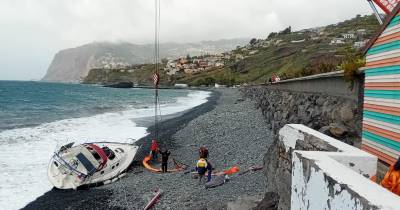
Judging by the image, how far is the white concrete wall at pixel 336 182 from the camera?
3624 millimetres

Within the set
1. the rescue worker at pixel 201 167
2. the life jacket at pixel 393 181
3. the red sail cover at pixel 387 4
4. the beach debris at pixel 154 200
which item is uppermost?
the red sail cover at pixel 387 4

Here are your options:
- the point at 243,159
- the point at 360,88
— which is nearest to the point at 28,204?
the point at 243,159

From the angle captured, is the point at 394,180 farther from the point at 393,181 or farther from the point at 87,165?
the point at 87,165

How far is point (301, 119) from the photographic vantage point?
16.2 m

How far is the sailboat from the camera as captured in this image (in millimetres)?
17875

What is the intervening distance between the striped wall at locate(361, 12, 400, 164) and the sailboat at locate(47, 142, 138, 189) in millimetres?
12698

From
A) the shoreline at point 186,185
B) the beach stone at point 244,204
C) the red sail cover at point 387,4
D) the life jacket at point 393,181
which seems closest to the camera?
the life jacket at point 393,181

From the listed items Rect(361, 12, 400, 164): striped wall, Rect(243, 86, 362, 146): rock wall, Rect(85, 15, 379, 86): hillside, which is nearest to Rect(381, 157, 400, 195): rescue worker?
Rect(361, 12, 400, 164): striped wall

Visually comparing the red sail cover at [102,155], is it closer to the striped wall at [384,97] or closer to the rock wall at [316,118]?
the rock wall at [316,118]

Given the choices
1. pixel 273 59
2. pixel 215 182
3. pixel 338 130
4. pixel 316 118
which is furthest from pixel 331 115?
pixel 273 59

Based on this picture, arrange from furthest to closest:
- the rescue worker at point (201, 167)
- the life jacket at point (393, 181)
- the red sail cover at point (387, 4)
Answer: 1. the rescue worker at point (201, 167)
2. the red sail cover at point (387, 4)
3. the life jacket at point (393, 181)

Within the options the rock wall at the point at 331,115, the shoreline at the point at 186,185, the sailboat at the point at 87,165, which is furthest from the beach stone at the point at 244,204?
the sailboat at the point at 87,165

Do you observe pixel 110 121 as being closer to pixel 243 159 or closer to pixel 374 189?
pixel 243 159

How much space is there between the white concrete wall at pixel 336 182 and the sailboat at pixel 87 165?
13.8 meters
